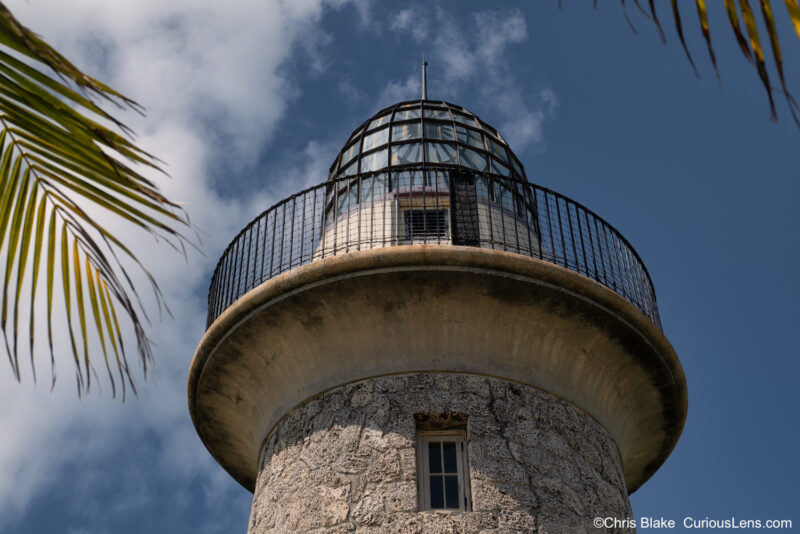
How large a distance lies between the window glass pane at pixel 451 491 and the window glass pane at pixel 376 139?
4.95m

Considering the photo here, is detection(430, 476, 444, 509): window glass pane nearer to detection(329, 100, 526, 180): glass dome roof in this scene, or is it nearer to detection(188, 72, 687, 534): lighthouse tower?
detection(188, 72, 687, 534): lighthouse tower

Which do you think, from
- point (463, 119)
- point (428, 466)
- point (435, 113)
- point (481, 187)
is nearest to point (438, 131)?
point (435, 113)

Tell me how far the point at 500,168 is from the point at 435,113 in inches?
47.7

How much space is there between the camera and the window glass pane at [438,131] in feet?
36.4

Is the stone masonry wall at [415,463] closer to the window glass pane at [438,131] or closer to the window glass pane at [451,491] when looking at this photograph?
the window glass pane at [451,491]

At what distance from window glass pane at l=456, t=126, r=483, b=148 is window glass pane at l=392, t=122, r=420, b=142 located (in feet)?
1.71

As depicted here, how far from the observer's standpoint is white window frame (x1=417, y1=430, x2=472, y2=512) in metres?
7.27

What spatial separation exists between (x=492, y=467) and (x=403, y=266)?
189 centimetres

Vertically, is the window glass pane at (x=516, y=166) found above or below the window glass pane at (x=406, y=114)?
below

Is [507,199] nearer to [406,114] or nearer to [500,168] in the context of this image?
[500,168]

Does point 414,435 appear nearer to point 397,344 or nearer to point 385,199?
point 397,344

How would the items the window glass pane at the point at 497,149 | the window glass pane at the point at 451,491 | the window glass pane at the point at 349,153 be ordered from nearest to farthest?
the window glass pane at the point at 451,491
the window glass pane at the point at 497,149
the window glass pane at the point at 349,153

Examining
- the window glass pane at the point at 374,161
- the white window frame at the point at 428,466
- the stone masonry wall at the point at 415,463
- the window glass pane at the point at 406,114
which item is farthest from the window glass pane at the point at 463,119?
the white window frame at the point at 428,466

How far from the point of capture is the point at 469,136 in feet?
37.0
